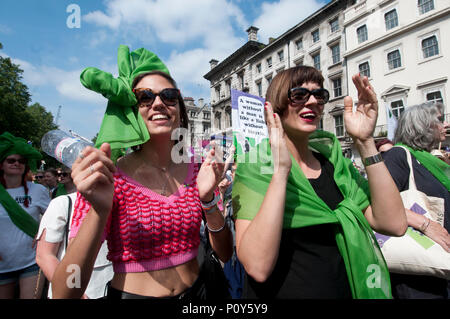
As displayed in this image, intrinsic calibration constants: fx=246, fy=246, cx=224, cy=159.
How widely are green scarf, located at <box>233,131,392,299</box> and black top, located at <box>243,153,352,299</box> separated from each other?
0.06 meters

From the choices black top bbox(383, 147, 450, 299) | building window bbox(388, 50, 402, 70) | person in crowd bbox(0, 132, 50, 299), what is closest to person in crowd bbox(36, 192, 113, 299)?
person in crowd bbox(0, 132, 50, 299)

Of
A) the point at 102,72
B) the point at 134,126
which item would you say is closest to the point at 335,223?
the point at 134,126

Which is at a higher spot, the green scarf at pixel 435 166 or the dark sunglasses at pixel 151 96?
the dark sunglasses at pixel 151 96

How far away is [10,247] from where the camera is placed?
2641 mm

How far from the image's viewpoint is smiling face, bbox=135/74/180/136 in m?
1.55

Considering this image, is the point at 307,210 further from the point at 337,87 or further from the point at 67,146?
the point at 337,87

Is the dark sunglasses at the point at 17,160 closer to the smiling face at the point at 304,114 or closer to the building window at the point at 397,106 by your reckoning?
the smiling face at the point at 304,114

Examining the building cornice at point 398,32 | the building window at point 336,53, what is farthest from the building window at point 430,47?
the building window at point 336,53

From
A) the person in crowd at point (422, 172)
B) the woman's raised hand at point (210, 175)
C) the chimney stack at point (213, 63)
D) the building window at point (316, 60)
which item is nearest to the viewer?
the woman's raised hand at point (210, 175)

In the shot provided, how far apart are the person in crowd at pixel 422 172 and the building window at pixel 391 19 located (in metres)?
18.1

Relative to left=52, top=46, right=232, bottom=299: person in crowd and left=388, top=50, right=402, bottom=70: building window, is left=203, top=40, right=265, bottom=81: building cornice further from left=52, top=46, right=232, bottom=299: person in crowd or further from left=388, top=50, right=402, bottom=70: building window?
left=52, top=46, right=232, bottom=299: person in crowd

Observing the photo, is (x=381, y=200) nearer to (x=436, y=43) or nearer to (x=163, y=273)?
(x=163, y=273)

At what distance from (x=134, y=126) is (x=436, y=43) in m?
19.9

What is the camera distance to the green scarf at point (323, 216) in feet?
4.41
